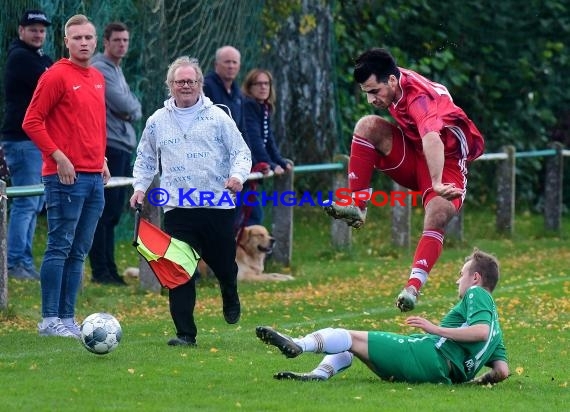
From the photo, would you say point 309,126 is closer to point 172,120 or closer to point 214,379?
point 172,120

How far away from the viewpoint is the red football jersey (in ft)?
31.9

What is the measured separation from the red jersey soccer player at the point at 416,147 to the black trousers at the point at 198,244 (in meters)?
0.79

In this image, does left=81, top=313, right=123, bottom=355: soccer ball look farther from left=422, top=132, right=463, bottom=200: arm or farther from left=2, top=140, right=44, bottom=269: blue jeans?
left=2, top=140, right=44, bottom=269: blue jeans

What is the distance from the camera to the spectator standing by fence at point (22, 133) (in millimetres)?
13180

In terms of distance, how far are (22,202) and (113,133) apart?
44.2 inches

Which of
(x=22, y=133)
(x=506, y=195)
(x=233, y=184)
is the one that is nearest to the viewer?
(x=233, y=184)

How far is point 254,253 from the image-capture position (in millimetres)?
15438

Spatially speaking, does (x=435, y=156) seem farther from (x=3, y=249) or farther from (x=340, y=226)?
(x=340, y=226)

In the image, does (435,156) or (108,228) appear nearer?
(435,156)

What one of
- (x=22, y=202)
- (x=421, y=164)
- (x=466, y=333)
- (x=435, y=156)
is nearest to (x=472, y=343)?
(x=466, y=333)

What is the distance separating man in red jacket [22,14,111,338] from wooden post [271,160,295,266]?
585cm

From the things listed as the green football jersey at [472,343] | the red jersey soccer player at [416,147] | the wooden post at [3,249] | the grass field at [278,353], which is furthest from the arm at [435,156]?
the wooden post at [3,249]

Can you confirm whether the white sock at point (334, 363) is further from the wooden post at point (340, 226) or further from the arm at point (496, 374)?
the wooden post at point (340, 226)

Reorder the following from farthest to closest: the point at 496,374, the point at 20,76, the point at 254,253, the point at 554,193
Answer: the point at 554,193 → the point at 254,253 → the point at 20,76 → the point at 496,374
